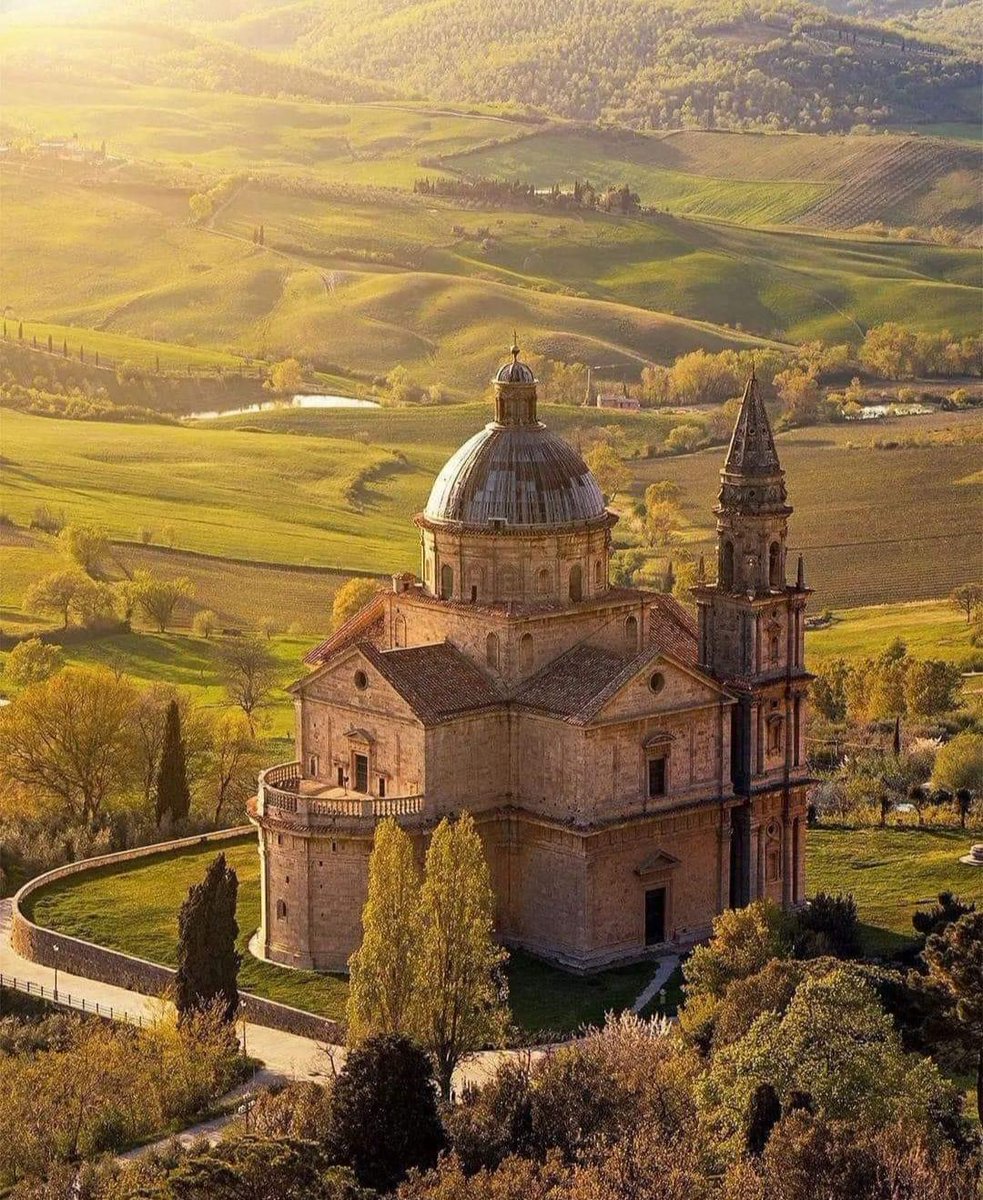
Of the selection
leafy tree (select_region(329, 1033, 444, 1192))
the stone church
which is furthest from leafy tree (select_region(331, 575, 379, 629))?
leafy tree (select_region(329, 1033, 444, 1192))

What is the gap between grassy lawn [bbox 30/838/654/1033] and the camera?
7275 centimetres

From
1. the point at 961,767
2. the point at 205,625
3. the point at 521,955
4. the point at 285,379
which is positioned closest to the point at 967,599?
the point at 205,625

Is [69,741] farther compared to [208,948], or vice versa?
[69,741]

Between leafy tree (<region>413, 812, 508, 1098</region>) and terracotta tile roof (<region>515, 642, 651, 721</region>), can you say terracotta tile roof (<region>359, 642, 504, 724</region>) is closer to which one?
terracotta tile roof (<region>515, 642, 651, 721</region>)

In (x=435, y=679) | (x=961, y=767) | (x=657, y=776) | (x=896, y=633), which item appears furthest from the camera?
(x=896, y=633)

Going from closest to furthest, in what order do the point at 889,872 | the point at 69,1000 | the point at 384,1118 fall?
the point at 384,1118 → the point at 69,1000 → the point at 889,872

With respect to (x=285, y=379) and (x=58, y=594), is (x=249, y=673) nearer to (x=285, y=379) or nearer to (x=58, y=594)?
(x=58, y=594)

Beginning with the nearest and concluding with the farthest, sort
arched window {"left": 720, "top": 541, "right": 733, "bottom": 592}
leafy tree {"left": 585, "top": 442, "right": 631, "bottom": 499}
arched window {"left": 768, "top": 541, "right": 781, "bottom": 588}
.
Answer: arched window {"left": 768, "top": 541, "right": 781, "bottom": 588} → arched window {"left": 720, "top": 541, "right": 733, "bottom": 592} → leafy tree {"left": 585, "top": 442, "right": 631, "bottom": 499}

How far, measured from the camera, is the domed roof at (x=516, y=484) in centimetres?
7806

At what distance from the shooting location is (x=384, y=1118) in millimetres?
58094

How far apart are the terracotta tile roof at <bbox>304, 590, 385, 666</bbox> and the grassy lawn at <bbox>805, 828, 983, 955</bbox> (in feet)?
52.0

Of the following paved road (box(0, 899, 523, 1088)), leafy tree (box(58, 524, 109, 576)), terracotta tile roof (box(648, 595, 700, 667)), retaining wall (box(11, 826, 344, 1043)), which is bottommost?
paved road (box(0, 899, 523, 1088))

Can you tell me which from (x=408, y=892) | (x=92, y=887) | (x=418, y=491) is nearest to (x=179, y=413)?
(x=418, y=491)

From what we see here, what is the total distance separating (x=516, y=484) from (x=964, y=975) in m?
21.6
